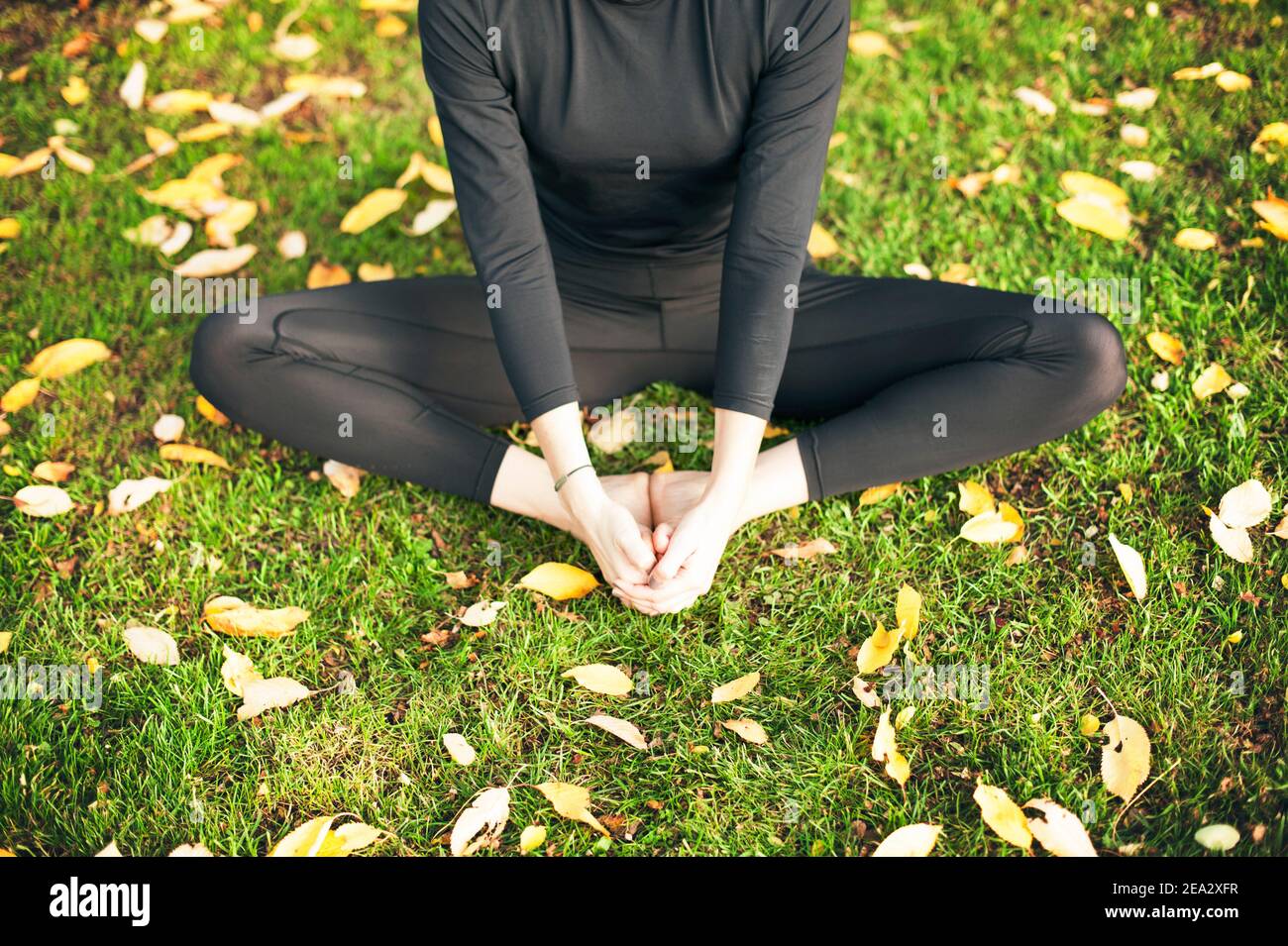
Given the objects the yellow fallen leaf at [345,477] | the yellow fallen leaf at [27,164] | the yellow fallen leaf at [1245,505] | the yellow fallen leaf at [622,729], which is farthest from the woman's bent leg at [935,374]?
the yellow fallen leaf at [27,164]

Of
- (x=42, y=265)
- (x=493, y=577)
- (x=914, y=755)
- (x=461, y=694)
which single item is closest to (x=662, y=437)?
(x=493, y=577)

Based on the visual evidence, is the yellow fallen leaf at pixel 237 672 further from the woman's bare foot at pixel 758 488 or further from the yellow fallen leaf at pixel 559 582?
the woman's bare foot at pixel 758 488

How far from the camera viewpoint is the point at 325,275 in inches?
116

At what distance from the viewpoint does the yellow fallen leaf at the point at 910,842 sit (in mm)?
1892

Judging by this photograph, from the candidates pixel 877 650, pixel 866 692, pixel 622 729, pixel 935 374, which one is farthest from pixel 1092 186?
pixel 622 729

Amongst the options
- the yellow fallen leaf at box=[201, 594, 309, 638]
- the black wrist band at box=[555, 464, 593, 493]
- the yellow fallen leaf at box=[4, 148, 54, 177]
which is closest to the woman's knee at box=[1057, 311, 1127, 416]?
the black wrist band at box=[555, 464, 593, 493]

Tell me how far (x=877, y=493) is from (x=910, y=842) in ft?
2.73

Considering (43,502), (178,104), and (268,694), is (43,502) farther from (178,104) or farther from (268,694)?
(178,104)

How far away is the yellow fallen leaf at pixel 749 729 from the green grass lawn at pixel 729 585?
2 cm

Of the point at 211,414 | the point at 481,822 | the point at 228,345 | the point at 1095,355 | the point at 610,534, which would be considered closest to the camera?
the point at 481,822

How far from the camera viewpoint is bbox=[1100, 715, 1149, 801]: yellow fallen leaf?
1.93m

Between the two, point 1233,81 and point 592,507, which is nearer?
point 592,507

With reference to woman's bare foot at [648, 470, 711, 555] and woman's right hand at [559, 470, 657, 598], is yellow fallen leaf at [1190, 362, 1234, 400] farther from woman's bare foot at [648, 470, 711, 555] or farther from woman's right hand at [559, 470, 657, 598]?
woman's right hand at [559, 470, 657, 598]

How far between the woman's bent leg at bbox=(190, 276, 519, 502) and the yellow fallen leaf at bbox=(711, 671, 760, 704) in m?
0.70
